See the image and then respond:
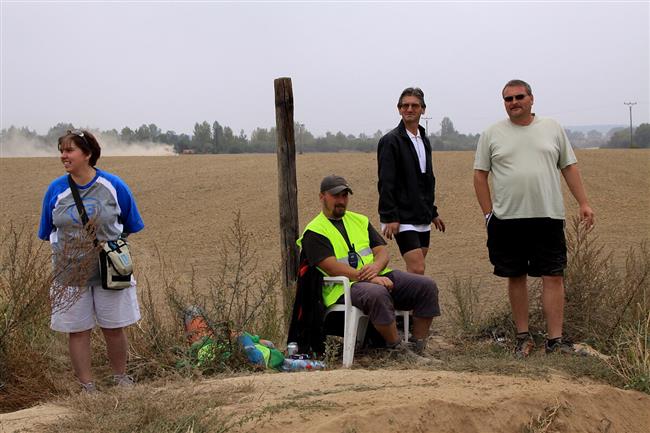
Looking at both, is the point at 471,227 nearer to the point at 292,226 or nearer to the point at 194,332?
the point at 292,226

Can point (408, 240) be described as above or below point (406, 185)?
below

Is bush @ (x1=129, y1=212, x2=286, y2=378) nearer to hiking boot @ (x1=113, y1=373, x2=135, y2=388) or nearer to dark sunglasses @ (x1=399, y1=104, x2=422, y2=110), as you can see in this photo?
hiking boot @ (x1=113, y1=373, x2=135, y2=388)

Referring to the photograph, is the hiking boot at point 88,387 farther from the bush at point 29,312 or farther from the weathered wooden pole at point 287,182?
the weathered wooden pole at point 287,182

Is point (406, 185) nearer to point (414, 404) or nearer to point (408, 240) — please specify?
point (408, 240)

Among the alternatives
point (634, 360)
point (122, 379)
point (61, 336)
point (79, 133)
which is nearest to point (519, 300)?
point (634, 360)

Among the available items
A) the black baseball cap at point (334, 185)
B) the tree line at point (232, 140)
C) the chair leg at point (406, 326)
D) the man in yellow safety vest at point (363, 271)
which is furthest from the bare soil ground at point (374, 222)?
the tree line at point (232, 140)

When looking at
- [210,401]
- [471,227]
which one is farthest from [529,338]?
[471,227]

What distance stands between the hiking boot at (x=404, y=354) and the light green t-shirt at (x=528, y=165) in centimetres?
125

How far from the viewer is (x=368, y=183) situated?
21266 millimetres

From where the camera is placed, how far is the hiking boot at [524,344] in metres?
6.81

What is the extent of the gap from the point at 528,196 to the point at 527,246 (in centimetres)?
43

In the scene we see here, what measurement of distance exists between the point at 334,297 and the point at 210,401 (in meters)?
2.03

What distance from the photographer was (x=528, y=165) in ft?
21.6

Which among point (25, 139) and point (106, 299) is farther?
point (25, 139)
